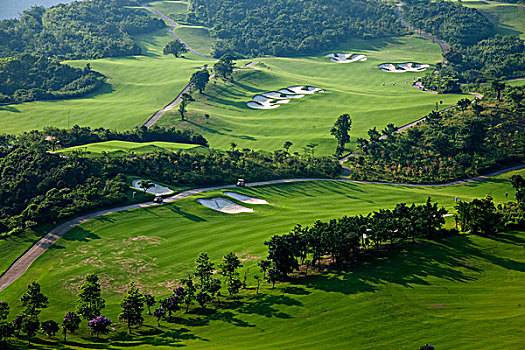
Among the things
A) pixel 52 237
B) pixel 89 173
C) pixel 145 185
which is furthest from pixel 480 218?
pixel 89 173

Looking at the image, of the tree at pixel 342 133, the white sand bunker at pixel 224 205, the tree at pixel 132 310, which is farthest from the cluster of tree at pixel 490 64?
the tree at pixel 132 310

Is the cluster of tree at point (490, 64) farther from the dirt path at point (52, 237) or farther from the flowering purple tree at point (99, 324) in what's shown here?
the flowering purple tree at point (99, 324)

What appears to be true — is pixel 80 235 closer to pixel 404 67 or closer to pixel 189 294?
pixel 189 294

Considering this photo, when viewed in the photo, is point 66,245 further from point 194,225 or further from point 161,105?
point 161,105

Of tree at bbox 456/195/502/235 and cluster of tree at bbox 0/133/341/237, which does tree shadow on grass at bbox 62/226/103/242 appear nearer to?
cluster of tree at bbox 0/133/341/237

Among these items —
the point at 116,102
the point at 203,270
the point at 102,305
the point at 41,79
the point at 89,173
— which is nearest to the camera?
the point at 102,305

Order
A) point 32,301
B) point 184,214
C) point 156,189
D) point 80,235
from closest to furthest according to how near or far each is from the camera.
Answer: point 32,301 → point 80,235 → point 184,214 → point 156,189

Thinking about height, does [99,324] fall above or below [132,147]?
below

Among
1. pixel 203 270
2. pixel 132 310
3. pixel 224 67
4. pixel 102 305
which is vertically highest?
pixel 224 67
